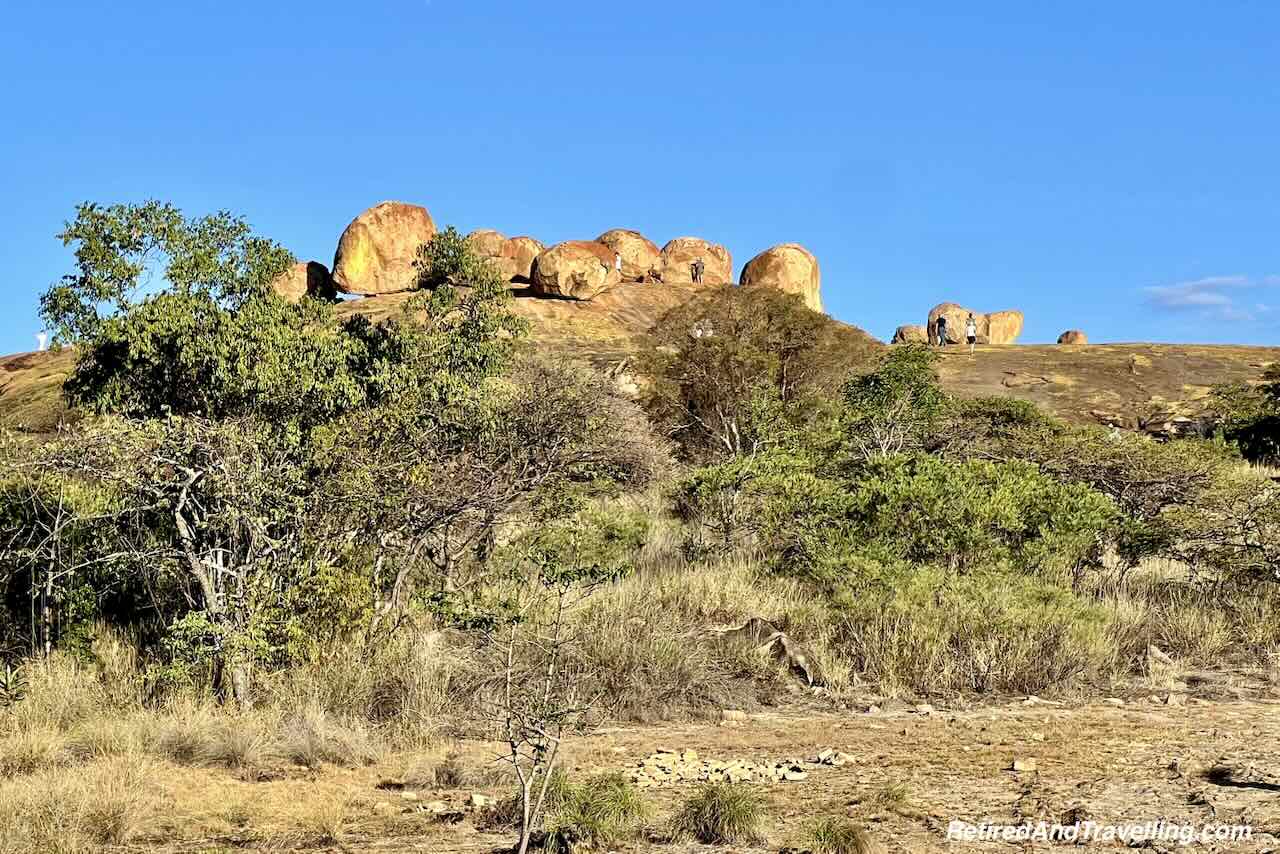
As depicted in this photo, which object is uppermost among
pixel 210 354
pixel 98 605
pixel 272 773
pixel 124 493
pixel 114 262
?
pixel 114 262

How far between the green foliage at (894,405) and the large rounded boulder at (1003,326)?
57.5 meters

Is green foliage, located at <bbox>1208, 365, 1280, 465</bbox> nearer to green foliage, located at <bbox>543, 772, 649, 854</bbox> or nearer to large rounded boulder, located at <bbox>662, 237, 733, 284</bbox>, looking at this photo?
green foliage, located at <bbox>543, 772, 649, 854</bbox>

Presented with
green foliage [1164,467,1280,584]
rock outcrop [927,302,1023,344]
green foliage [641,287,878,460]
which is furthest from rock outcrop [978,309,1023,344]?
green foliage [1164,467,1280,584]

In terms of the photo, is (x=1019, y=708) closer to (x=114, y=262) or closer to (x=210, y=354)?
(x=210, y=354)

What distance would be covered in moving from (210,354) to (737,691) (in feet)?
15.9

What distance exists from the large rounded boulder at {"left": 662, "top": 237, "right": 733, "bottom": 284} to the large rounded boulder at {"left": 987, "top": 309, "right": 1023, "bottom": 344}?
24.3 m

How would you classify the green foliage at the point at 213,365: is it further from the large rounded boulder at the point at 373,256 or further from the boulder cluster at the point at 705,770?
the large rounded boulder at the point at 373,256

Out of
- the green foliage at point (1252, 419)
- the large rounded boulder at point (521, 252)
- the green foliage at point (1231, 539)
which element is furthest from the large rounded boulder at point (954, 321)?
the green foliage at point (1231, 539)

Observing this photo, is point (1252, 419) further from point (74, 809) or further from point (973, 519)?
point (74, 809)

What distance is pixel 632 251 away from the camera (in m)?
63.1

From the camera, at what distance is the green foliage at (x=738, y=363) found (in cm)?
2359

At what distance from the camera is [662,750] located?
25.2 feet

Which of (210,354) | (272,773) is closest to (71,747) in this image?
(272,773)

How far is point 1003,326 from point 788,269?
25.7m
